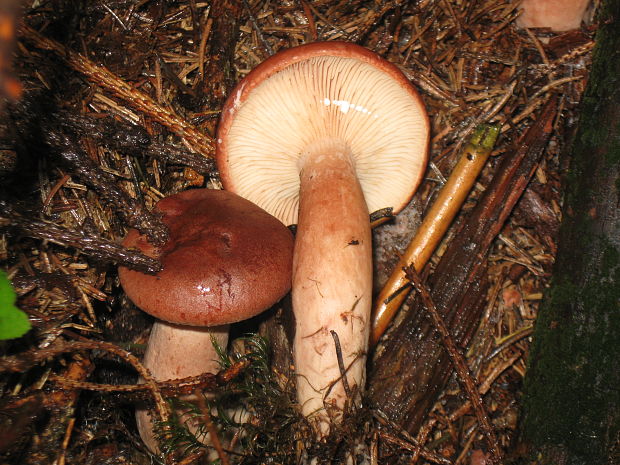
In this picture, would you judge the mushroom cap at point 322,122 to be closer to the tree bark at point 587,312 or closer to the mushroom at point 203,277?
the mushroom at point 203,277

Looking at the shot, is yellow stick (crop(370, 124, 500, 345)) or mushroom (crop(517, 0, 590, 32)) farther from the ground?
→ mushroom (crop(517, 0, 590, 32))

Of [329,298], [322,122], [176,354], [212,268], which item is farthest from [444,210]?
[176,354]

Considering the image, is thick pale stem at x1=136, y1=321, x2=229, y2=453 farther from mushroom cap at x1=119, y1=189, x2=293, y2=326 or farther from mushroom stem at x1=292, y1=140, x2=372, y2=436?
mushroom stem at x1=292, y1=140, x2=372, y2=436

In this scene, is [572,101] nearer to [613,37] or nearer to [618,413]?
[613,37]

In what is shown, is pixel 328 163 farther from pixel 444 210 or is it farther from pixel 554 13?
pixel 554 13

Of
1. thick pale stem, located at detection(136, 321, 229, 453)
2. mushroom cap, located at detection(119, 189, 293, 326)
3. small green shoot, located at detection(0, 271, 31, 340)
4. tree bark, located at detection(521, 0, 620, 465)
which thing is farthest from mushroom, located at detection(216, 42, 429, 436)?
small green shoot, located at detection(0, 271, 31, 340)

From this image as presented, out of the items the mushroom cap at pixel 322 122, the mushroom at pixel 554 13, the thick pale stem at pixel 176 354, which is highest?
the mushroom at pixel 554 13

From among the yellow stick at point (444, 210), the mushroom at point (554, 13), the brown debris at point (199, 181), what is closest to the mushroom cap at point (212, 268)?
the brown debris at point (199, 181)
